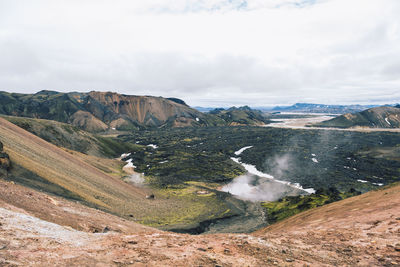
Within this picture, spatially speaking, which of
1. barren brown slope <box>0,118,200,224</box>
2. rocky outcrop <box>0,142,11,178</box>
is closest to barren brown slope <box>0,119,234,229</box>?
barren brown slope <box>0,118,200,224</box>

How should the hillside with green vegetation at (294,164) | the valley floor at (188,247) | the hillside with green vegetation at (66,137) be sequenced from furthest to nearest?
the hillside with green vegetation at (66,137) < the hillside with green vegetation at (294,164) < the valley floor at (188,247)

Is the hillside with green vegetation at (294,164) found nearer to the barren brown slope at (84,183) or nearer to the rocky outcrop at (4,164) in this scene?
the barren brown slope at (84,183)

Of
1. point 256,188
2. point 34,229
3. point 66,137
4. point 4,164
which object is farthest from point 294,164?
point 34,229

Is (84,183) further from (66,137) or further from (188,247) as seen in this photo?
(66,137)

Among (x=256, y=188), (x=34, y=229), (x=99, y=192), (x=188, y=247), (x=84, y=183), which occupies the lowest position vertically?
(x=256, y=188)

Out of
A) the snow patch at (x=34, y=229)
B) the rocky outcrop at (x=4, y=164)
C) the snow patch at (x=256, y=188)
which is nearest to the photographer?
the snow patch at (x=34, y=229)

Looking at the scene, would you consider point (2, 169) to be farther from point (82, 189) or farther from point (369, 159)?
point (369, 159)

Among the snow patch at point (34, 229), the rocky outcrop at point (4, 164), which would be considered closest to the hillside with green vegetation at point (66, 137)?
the rocky outcrop at point (4, 164)

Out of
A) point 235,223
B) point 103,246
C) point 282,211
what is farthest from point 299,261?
point 282,211

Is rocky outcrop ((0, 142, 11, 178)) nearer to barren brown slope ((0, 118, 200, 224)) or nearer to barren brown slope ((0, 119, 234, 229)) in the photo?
barren brown slope ((0, 119, 234, 229))

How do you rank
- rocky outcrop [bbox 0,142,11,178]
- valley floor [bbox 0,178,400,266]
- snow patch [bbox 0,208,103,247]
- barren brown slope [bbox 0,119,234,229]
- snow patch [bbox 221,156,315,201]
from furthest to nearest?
1. snow patch [bbox 221,156,315,201]
2. barren brown slope [bbox 0,119,234,229]
3. rocky outcrop [bbox 0,142,11,178]
4. snow patch [bbox 0,208,103,247]
5. valley floor [bbox 0,178,400,266]

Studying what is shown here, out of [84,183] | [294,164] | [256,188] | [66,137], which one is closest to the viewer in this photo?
[84,183]

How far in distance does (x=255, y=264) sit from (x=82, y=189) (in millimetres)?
40794

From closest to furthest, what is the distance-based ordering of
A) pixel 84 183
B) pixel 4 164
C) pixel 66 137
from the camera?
1. pixel 4 164
2. pixel 84 183
3. pixel 66 137
